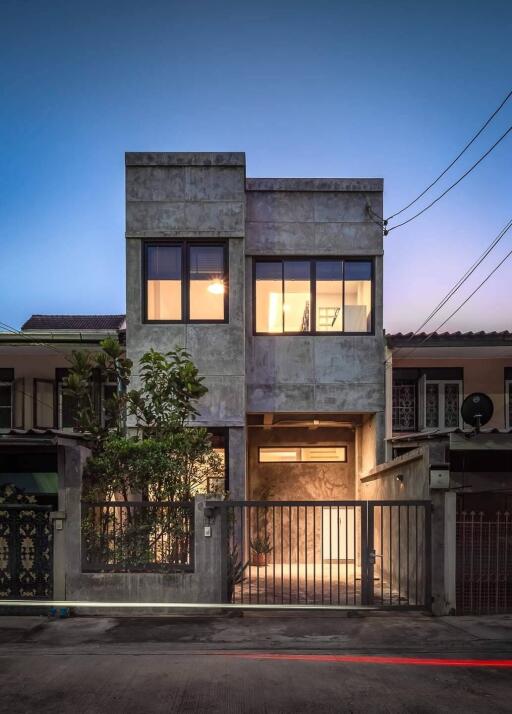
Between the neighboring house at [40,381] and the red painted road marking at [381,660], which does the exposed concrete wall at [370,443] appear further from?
the red painted road marking at [381,660]

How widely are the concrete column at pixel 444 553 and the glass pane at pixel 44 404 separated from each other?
10.3 meters

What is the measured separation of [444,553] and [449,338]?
5515 millimetres

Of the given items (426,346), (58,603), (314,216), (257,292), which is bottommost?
(58,603)

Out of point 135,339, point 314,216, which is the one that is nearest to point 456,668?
point 135,339

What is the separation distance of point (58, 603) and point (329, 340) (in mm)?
7828

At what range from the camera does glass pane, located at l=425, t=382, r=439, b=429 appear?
50.1 feet

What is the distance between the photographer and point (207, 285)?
43.7 feet

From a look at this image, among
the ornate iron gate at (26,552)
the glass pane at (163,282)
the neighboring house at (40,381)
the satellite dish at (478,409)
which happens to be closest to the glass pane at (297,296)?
the glass pane at (163,282)

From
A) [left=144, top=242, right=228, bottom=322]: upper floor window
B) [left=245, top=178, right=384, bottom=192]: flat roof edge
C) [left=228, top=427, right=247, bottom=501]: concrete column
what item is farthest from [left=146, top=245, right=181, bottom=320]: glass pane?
[left=228, top=427, right=247, bottom=501]: concrete column

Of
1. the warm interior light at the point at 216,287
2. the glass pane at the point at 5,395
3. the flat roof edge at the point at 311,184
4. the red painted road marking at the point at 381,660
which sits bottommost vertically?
the red painted road marking at the point at 381,660

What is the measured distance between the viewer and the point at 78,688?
20.7ft

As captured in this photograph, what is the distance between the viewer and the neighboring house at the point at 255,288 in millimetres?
13141

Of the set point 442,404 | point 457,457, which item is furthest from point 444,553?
point 442,404

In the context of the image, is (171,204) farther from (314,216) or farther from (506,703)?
(506,703)
